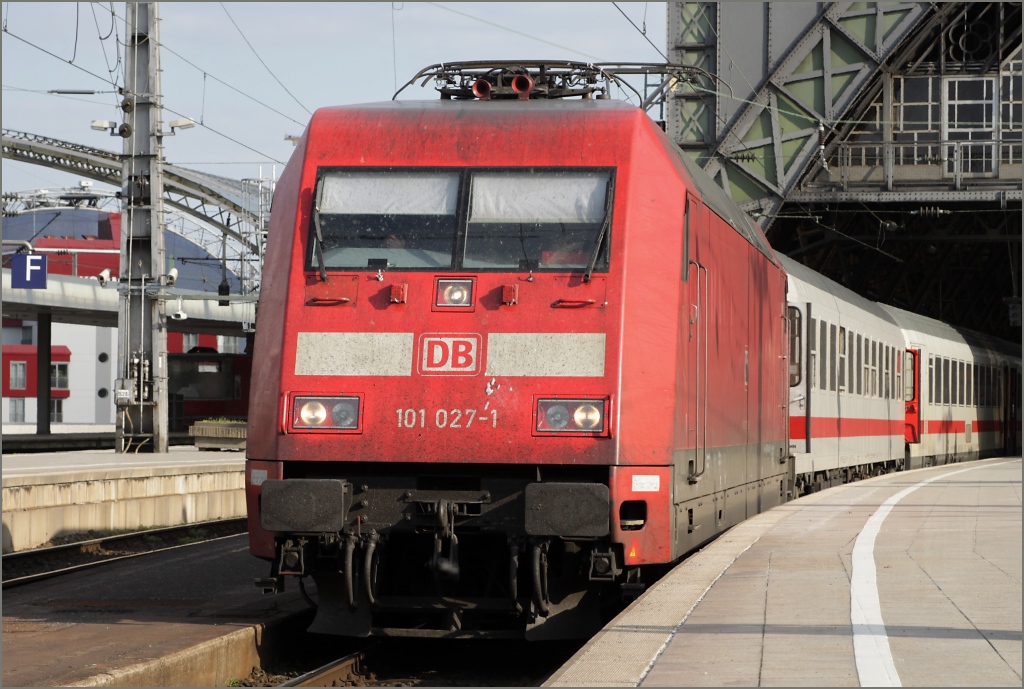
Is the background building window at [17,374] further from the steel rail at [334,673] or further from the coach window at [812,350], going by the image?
the steel rail at [334,673]

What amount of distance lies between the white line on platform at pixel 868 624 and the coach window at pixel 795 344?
5130 millimetres

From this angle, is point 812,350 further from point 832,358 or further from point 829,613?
point 829,613

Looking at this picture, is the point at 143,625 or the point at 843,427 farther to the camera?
the point at 843,427

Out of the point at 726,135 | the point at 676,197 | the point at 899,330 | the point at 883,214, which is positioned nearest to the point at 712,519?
the point at 676,197

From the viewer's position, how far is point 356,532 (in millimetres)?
8109

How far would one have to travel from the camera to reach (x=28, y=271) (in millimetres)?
22344

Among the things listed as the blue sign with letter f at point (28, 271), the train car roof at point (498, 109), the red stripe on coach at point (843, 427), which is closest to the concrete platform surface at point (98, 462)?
the blue sign with letter f at point (28, 271)

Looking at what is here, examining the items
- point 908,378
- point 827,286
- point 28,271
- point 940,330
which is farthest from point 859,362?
point 28,271

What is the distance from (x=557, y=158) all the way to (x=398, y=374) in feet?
5.73

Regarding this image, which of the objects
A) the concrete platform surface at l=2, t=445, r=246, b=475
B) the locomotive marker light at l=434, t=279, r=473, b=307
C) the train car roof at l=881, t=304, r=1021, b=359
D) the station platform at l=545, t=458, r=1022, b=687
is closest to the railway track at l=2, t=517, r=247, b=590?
the concrete platform surface at l=2, t=445, r=246, b=475

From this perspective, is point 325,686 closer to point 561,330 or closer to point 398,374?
point 398,374

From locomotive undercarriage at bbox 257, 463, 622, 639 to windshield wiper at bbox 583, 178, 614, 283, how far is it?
1225 millimetres

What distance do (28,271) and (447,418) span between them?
16.2 meters

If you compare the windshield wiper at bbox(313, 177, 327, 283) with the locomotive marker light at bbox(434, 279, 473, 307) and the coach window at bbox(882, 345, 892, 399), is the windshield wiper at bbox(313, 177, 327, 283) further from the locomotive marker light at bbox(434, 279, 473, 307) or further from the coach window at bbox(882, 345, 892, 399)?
the coach window at bbox(882, 345, 892, 399)
